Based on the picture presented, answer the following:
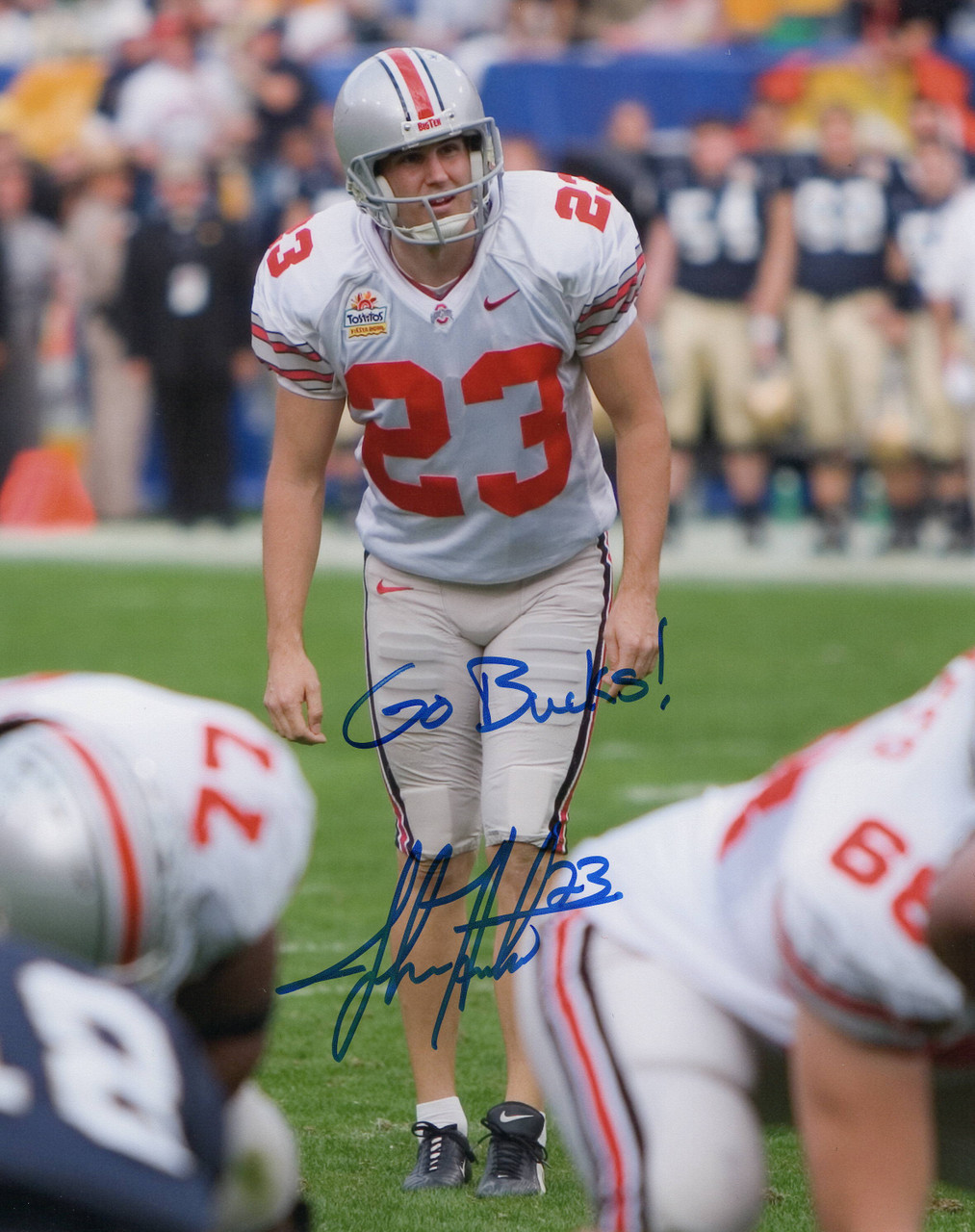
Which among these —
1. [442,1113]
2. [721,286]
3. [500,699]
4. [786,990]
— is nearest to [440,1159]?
[442,1113]

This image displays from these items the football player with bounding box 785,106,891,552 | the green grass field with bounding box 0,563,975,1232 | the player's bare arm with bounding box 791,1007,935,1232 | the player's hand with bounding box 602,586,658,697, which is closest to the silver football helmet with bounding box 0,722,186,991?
the player's bare arm with bounding box 791,1007,935,1232

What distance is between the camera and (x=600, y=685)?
373cm

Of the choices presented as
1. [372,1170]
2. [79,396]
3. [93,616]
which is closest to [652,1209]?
[372,1170]

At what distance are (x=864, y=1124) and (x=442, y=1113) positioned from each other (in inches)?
67.5

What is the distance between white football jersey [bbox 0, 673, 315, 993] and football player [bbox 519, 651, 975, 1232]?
37 cm

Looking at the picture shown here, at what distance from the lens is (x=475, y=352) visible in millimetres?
3590

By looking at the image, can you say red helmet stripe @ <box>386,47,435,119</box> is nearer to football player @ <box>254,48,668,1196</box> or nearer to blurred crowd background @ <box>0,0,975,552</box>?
football player @ <box>254,48,668,1196</box>

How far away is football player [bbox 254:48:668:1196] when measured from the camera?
11.7 feet

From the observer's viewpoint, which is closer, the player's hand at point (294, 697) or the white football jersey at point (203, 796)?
the white football jersey at point (203, 796)

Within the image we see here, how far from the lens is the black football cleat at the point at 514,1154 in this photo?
11.4 ft

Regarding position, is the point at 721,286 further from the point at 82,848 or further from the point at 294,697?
the point at 82,848

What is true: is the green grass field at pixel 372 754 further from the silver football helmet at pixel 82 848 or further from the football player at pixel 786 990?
the silver football helmet at pixel 82 848

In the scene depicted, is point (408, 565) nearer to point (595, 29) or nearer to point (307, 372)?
point (307, 372)

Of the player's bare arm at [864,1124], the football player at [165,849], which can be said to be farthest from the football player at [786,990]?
the football player at [165,849]
